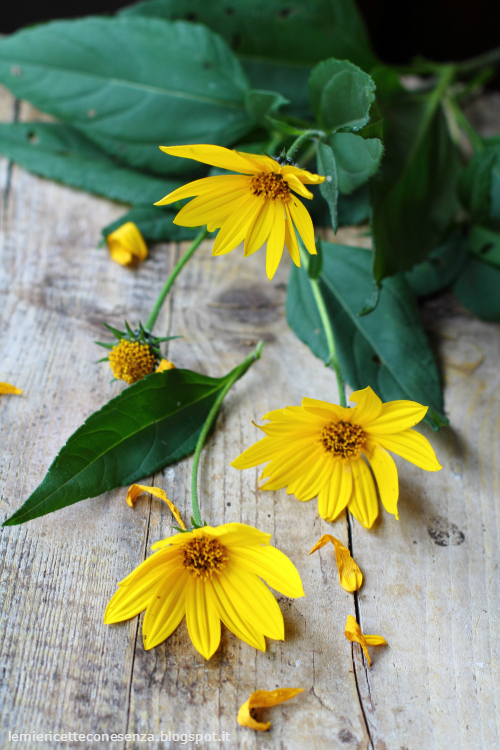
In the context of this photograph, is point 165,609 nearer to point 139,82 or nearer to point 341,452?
point 341,452

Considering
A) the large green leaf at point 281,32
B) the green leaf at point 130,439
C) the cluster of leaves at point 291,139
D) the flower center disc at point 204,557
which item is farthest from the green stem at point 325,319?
the large green leaf at point 281,32

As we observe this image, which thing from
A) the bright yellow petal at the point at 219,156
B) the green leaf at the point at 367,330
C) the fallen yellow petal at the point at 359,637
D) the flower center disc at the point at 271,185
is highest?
the bright yellow petal at the point at 219,156

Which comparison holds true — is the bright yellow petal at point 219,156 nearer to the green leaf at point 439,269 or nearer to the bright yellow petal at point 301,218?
the bright yellow petal at point 301,218

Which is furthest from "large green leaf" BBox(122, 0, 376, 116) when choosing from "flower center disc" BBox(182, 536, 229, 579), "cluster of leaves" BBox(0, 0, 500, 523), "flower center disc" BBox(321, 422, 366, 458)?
"flower center disc" BBox(182, 536, 229, 579)

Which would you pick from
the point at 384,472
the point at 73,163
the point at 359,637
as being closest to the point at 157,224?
the point at 73,163

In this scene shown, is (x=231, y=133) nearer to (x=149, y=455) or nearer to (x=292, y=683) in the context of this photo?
(x=149, y=455)

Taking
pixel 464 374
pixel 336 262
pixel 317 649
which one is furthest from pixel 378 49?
pixel 317 649

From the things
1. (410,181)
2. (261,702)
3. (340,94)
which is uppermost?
(340,94)
